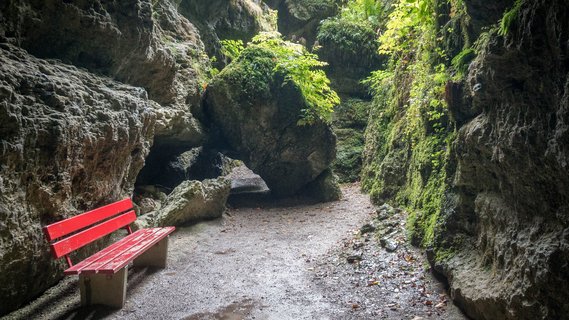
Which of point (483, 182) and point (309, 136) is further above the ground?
point (309, 136)

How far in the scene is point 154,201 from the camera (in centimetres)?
866

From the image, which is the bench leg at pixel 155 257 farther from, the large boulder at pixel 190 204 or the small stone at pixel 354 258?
the small stone at pixel 354 258

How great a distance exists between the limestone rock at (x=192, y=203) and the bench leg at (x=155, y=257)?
132cm

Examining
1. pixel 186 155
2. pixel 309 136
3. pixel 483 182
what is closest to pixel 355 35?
pixel 309 136

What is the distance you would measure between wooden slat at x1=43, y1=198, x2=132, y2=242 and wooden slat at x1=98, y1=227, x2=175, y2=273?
2.17ft

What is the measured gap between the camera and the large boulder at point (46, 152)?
144 inches

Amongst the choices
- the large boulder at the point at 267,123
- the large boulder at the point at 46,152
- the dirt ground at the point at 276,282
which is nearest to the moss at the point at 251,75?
the large boulder at the point at 267,123

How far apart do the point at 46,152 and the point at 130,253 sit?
5.10 ft

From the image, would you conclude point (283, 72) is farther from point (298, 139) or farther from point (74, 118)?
point (74, 118)

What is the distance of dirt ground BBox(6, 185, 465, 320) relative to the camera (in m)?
4.16

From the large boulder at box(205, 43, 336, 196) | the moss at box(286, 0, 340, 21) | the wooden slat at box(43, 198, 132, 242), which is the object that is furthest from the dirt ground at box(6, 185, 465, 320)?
the moss at box(286, 0, 340, 21)

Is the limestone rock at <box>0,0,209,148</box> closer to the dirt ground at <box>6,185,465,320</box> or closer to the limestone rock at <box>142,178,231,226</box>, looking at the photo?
the limestone rock at <box>142,178,231,226</box>

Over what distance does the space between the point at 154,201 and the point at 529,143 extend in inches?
308

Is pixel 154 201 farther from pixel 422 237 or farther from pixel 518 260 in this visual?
pixel 518 260
